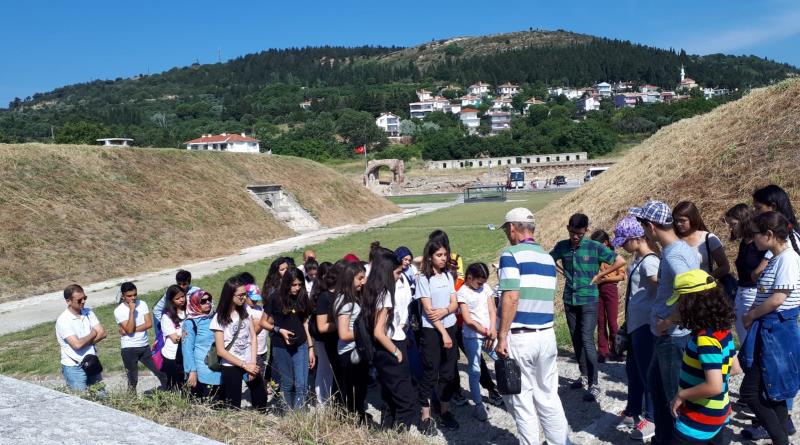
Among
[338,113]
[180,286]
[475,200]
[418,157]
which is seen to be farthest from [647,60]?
[180,286]

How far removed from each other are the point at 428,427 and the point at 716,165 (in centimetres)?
789

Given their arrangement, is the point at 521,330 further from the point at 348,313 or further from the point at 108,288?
the point at 108,288

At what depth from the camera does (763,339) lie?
4137 mm

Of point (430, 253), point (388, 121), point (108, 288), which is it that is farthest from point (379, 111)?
point (430, 253)

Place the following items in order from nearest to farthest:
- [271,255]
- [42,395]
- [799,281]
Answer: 1. [42,395]
2. [799,281]
3. [271,255]

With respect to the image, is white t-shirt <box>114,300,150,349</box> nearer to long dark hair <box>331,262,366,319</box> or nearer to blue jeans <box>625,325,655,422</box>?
long dark hair <box>331,262,366,319</box>

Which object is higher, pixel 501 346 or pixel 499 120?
pixel 499 120

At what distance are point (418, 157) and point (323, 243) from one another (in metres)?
66.8

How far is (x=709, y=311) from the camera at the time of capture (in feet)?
10.7

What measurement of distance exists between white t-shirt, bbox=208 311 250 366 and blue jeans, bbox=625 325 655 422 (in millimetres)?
3154

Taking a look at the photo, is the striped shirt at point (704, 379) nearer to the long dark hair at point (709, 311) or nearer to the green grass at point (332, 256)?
the long dark hair at point (709, 311)

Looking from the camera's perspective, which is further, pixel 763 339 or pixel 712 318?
pixel 763 339

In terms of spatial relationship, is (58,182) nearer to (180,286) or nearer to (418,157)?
(180,286)

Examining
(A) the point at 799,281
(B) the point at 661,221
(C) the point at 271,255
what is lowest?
(C) the point at 271,255
